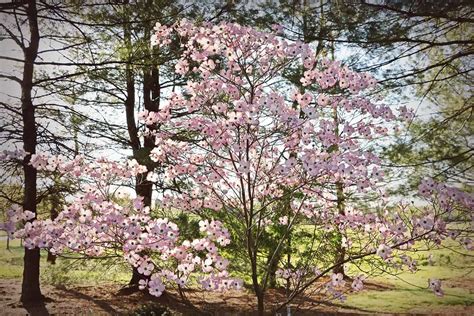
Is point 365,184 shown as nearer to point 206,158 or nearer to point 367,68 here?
point 206,158

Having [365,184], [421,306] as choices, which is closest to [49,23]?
[365,184]

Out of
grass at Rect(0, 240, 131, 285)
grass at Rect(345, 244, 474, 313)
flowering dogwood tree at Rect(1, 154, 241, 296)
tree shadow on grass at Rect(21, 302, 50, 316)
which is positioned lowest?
grass at Rect(345, 244, 474, 313)

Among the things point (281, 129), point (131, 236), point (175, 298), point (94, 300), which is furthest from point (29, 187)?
point (281, 129)

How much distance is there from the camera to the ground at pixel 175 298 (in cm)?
468

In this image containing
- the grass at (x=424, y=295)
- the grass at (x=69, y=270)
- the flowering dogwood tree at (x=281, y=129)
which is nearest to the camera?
the flowering dogwood tree at (x=281, y=129)

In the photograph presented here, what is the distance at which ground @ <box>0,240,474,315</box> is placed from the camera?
4.68 meters

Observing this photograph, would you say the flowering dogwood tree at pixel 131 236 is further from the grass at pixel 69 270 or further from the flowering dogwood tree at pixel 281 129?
the grass at pixel 69 270

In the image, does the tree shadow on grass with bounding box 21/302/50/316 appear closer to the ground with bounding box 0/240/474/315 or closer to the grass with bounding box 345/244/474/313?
the ground with bounding box 0/240/474/315

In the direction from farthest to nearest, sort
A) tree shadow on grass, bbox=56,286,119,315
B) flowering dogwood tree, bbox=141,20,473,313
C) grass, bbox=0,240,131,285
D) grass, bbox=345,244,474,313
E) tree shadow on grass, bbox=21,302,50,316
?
grass, bbox=345,244,474,313, grass, bbox=0,240,131,285, tree shadow on grass, bbox=56,286,119,315, tree shadow on grass, bbox=21,302,50,316, flowering dogwood tree, bbox=141,20,473,313

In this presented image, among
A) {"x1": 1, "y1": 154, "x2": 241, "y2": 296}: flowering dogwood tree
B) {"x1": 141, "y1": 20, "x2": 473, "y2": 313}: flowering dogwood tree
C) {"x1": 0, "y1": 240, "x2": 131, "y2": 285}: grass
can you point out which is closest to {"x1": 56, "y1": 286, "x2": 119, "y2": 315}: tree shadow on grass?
{"x1": 0, "y1": 240, "x2": 131, "y2": 285}: grass

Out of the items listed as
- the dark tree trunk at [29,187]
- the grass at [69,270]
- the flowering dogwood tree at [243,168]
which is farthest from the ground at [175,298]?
the flowering dogwood tree at [243,168]

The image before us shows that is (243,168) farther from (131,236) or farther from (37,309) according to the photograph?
(37,309)

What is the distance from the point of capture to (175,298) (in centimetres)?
541

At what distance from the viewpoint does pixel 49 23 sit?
17.2ft
